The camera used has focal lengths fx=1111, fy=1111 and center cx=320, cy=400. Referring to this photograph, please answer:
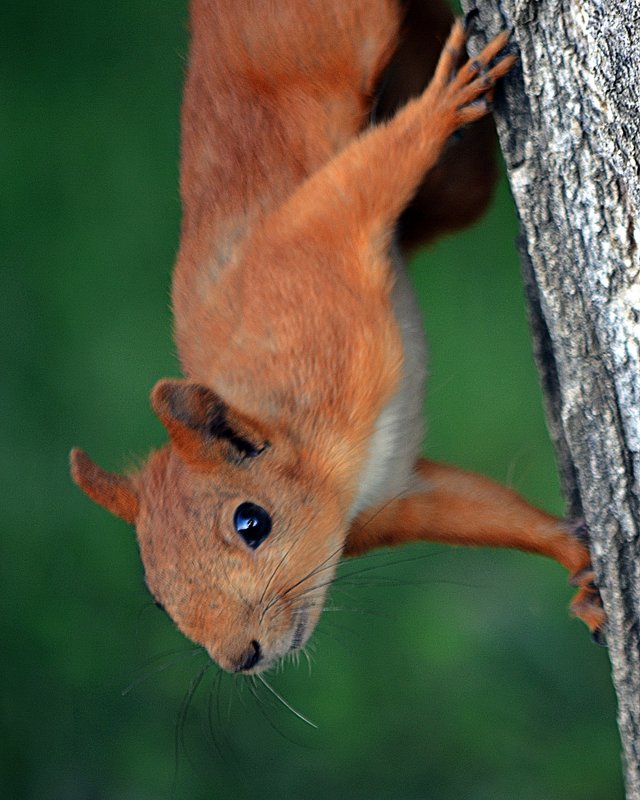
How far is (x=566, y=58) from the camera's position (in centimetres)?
139

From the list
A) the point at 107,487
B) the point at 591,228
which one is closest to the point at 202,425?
the point at 107,487

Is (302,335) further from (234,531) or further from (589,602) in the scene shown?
(589,602)

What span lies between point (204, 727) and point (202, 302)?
6.51 feet

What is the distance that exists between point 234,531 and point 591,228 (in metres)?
0.70

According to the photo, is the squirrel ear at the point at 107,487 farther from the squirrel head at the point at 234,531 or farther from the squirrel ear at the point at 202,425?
the squirrel ear at the point at 202,425

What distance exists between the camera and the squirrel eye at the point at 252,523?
A: 68.1 inches

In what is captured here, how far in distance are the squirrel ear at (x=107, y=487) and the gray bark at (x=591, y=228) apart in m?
0.77

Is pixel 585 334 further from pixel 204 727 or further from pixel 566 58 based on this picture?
pixel 204 727

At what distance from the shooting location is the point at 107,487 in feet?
6.39

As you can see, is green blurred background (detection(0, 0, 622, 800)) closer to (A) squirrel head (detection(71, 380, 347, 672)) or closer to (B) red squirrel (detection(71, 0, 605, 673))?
(B) red squirrel (detection(71, 0, 605, 673))

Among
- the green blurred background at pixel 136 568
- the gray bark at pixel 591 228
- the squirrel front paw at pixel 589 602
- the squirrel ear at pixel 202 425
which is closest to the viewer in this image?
the gray bark at pixel 591 228

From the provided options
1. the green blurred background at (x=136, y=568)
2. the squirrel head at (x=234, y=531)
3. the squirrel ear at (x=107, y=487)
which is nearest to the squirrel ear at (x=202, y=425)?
the squirrel head at (x=234, y=531)

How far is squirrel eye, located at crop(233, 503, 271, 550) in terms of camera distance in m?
1.73

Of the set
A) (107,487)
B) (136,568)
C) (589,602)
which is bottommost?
(136,568)
